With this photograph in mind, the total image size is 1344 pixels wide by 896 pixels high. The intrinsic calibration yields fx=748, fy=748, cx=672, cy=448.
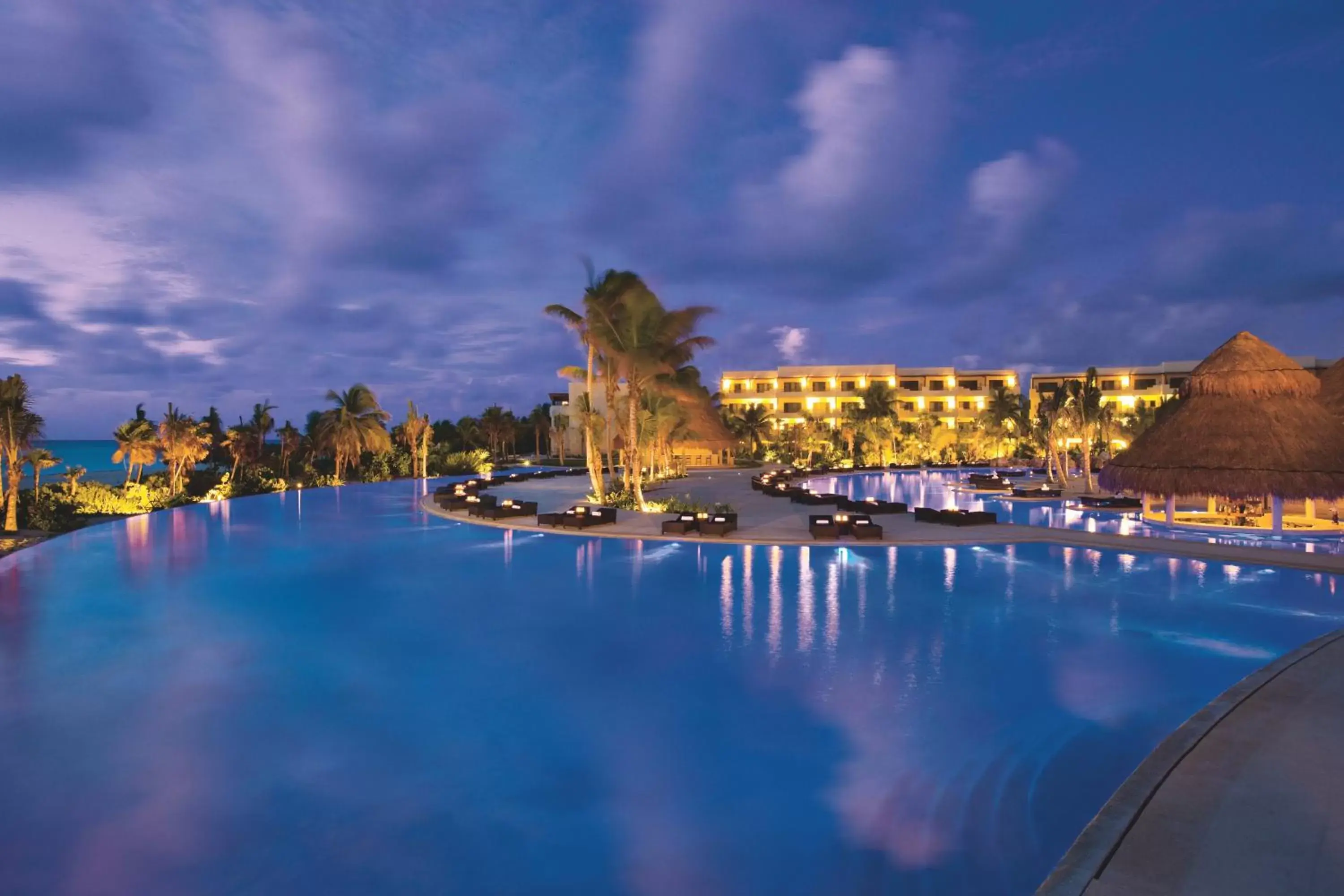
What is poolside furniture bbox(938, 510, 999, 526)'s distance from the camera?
794 inches

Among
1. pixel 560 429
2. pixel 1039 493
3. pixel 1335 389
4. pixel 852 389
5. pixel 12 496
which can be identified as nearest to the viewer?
pixel 12 496

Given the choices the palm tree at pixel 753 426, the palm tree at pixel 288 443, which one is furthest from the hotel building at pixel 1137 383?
the palm tree at pixel 288 443

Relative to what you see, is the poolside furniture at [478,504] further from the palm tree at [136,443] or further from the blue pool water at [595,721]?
the palm tree at [136,443]

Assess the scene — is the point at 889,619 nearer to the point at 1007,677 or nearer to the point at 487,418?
the point at 1007,677

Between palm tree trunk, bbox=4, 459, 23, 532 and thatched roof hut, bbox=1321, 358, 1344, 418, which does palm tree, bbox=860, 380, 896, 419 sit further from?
palm tree trunk, bbox=4, 459, 23, 532

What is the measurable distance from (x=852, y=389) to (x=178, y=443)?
63461 mm

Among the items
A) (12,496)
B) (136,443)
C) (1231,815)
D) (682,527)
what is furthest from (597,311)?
(1231,815)

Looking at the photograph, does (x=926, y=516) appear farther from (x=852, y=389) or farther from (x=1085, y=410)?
(x=852, y=389)

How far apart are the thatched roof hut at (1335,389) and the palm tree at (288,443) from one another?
43916mm

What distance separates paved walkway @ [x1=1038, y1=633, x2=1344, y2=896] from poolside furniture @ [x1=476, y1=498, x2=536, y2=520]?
62.2 feet

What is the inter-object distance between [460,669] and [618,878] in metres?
4.52

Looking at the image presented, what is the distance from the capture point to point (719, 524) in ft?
61.3

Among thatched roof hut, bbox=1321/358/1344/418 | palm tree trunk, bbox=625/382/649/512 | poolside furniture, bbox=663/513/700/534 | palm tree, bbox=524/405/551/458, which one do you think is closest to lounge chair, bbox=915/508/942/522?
poolside furniture, bbox=663/513/700/534

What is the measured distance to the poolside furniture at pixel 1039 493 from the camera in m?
31.6
